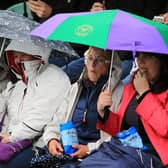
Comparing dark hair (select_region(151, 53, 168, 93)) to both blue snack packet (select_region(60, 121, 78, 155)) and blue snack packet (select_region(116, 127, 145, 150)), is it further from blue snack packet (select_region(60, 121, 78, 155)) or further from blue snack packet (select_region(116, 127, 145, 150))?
blue snack packet (select_region(60, 121, 78, 155))

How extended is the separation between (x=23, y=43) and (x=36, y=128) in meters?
0.71

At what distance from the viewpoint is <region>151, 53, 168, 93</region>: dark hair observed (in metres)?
3.84

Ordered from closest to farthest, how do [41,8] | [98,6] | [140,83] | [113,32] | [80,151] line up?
[113,32] → [140,83] → [80,151] → [98,6] → [41,8]

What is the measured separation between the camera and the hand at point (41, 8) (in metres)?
5.23

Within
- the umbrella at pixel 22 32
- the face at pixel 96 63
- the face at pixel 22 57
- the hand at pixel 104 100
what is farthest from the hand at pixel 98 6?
the hand at pixel 104 100

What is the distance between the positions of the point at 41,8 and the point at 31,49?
28.2 inches

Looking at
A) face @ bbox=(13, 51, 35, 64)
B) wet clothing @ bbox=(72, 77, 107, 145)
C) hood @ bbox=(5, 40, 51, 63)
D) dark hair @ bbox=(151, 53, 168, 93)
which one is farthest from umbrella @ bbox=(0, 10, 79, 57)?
dark hair @ bbox=(151, 53, 168, 93)

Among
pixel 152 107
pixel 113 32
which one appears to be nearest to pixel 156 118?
pixel 152 107

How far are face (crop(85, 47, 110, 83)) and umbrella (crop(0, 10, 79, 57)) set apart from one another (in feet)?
0.90

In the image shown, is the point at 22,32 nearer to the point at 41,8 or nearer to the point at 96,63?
the point at 96,63

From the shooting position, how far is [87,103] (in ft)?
14.1

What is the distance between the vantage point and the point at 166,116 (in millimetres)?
3664

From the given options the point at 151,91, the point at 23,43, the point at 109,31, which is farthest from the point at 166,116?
the point at 23,43

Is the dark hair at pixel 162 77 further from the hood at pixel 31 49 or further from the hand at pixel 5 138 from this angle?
the hand at pixel 5 138
